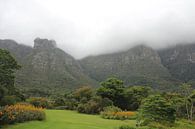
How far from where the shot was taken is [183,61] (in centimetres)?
13675

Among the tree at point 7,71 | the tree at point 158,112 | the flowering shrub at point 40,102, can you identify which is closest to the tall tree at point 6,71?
the tree at point 7,71

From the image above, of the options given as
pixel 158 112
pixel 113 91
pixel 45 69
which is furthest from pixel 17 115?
pixel 45 69

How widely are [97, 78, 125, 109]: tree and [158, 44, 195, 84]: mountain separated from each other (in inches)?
3004

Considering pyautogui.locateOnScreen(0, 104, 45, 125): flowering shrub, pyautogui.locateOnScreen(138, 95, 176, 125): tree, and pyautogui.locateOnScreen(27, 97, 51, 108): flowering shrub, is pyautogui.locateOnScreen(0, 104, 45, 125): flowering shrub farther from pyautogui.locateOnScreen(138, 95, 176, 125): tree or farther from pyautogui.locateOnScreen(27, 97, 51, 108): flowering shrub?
pyautogui.locateOnScreen(27, 97, 51, 108): flowering shrub

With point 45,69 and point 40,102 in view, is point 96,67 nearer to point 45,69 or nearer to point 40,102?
point 45,69

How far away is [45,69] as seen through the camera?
96.6 meters

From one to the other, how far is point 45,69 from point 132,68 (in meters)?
36.2

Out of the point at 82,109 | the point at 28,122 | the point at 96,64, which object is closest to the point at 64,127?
the point at 28,122

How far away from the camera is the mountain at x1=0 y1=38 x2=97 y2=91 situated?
79.5m

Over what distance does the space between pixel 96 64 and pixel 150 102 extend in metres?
106

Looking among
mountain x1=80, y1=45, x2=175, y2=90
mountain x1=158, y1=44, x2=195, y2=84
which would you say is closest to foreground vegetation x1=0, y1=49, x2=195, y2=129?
mountain x1=80, y1=45, x2=175, y2=90

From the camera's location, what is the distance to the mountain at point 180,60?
116500mm

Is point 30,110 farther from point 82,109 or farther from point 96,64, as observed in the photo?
point 96,64

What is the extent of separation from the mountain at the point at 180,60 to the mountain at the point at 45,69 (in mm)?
40843
